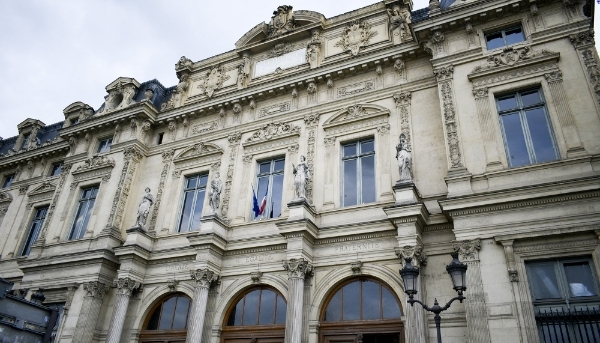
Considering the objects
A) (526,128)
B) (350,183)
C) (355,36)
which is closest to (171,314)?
(350,183)

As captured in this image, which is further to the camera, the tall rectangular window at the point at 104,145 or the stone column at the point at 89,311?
the tall rectangular window at the point at 104,145

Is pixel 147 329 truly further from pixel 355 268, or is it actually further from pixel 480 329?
pixel 480 329

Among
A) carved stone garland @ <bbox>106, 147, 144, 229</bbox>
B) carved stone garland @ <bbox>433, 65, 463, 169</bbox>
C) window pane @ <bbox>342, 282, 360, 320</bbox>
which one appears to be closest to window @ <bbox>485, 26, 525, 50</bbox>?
carved stone garland @ <bbox>433, 65, 463, 169</bbox>

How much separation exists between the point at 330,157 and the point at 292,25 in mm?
6817

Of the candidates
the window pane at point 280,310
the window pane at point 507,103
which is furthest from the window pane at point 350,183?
the window pane at point 507,103

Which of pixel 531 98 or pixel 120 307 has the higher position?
pixel 531 98

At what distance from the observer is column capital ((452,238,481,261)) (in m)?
10.8

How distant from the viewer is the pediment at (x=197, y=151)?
57.1ft

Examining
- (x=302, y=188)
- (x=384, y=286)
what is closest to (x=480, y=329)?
(x=384, y=286)

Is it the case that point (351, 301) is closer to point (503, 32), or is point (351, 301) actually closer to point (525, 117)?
point (525, 117)

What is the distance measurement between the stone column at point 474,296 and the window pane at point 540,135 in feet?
9.56

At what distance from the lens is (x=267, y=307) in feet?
45.1

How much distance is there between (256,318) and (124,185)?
7.91 metres

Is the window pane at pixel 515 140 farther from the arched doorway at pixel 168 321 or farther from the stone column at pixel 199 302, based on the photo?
the arched doorway at pixel 168 321
